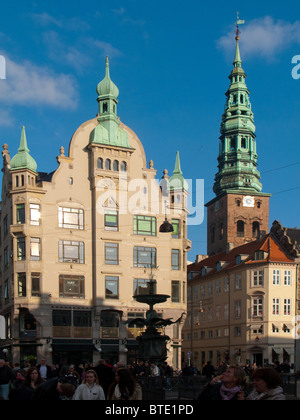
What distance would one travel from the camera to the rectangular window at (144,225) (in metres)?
53.7

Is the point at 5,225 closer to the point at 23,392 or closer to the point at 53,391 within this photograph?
the point at 23,392

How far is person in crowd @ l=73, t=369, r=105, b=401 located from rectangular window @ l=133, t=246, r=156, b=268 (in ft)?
137

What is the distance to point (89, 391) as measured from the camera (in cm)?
1115

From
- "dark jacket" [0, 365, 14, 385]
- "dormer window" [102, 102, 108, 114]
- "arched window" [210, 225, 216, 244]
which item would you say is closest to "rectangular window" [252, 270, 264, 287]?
"dormer window" [102, 102, 108, 114]

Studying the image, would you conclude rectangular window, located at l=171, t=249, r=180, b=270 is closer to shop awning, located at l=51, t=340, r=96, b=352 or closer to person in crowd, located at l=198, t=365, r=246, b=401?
shop awning, located at l=51, t=340, r=96, b=352

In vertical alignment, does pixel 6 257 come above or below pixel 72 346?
above

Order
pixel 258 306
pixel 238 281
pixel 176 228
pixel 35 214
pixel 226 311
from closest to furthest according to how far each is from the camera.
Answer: pixel 35 214
pixel 176 228
pixel 258 306
pixel 238 281
pixel 226 311

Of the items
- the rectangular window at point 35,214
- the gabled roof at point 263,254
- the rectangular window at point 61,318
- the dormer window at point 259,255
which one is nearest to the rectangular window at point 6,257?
the rectangular window at point 35,214

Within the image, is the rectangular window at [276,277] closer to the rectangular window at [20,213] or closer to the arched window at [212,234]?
the rectangular window at [20,213]

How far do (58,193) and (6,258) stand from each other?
7084 mm

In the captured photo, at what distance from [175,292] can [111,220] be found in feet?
26.0

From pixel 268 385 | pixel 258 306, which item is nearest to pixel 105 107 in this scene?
pixel 258 306

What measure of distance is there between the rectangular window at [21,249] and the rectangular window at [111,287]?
257 inches
